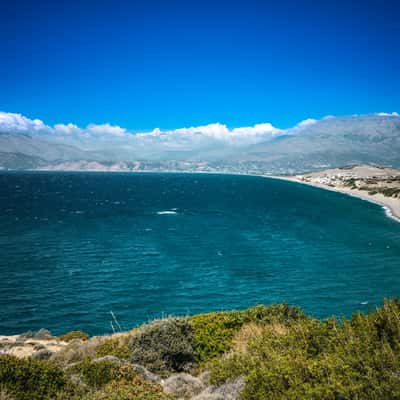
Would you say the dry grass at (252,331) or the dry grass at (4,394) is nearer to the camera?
the dry grass at (4,394)

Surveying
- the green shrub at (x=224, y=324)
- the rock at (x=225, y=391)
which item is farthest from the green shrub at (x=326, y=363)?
the green shrub at (x=224, y=324)

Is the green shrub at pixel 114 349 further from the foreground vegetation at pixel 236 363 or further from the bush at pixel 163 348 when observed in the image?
the bush at pixel 163 348

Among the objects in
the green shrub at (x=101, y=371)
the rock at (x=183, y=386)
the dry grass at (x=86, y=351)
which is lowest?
the dry grass at (x=86, y=351)

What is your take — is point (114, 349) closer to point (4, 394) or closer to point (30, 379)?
point (30, 379)

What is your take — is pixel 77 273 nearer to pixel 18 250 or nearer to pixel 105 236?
pixel 18 250

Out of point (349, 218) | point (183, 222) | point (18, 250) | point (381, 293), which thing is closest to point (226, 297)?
point (381, 293)

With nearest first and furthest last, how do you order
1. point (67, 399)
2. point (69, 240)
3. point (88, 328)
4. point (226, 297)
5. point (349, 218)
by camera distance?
point (67, 399)
point (88, 328)
point (226, 297)
point (69, 240)
point (349, 218)

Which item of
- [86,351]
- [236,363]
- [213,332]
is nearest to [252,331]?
[213,332]
